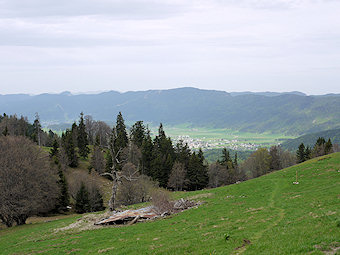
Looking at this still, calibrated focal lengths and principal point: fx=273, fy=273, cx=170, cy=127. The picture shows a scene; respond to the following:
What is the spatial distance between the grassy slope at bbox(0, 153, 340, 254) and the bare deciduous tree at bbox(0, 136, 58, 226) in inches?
194

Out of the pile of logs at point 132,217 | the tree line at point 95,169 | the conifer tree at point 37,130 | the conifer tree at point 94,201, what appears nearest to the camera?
the pile of logs at point 132,217

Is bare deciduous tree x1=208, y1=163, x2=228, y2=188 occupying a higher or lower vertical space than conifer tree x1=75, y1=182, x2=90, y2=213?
lower

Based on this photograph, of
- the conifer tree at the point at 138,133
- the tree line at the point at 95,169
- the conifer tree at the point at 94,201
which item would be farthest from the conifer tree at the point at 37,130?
the conifer tree at the point at 94,201

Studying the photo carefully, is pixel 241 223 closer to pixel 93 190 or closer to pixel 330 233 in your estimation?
pixel 330 233

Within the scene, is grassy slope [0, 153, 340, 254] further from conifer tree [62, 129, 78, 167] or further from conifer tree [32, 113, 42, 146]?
conifer tree [32, 113, 42, 146]

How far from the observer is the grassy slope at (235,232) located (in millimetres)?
14141

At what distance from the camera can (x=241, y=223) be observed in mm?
20781

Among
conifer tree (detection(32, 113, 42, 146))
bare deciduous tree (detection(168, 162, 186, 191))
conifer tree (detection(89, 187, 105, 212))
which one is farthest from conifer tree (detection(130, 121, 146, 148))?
conifer tree (detection(89, 187, 105, 212))

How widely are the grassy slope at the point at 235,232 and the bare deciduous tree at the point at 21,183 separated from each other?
16.2ft

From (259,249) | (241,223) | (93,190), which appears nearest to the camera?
(259,249)

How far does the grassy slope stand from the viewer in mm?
14141

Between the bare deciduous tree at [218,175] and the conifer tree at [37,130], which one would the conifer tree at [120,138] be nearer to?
the conifer tree at [37,130]

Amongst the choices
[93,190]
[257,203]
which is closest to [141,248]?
[257,203]

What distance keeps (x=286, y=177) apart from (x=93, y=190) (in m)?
37.4
